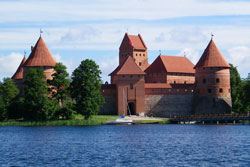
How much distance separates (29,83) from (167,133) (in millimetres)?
16494

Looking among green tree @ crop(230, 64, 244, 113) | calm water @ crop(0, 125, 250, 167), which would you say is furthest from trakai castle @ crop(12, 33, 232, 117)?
calm water @ crop(0, 125, 250, 167)

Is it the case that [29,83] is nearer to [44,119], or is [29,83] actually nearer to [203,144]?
[44,119]

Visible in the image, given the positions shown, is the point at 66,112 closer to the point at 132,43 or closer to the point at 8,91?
the point at 8,91

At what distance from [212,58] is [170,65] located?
957cm

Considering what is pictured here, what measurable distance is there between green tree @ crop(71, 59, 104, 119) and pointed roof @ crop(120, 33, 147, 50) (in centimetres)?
2451

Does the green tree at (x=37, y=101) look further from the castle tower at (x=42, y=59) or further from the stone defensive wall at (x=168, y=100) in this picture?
the stone defensive wall at (x=168, y=100)

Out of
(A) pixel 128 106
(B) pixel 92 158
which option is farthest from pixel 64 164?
(A) pixel 128 106

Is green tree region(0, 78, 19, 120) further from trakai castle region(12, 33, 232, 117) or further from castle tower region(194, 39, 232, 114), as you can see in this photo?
castle tower region(194, 39, 232, 114)

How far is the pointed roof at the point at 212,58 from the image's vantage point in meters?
63.4

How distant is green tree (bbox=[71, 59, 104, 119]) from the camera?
53.5m

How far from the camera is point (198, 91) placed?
64562mm

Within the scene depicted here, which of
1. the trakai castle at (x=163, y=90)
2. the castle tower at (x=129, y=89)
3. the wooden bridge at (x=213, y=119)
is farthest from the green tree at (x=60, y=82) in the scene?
the wooden bridge at (x=213, y=119)

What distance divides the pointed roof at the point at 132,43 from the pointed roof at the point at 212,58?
17.1 m

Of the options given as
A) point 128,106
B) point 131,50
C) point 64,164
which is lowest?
point 64,164
